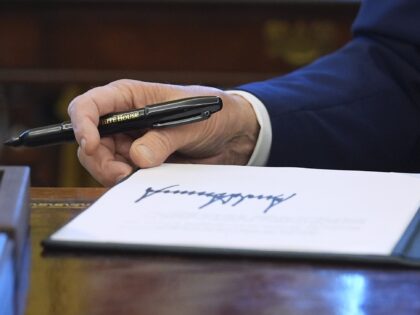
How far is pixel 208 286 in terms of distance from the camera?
459 millimetres

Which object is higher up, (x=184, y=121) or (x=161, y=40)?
(x=184, y=121)

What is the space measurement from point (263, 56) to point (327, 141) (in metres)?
1.14

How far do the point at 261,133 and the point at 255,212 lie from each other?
0.33 meters

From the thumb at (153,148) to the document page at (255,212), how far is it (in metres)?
0.03

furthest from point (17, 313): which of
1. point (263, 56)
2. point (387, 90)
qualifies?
point (263, 56)

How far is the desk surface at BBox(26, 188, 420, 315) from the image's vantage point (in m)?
0.43

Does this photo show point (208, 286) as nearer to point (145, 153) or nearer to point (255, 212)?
point (255, 212)

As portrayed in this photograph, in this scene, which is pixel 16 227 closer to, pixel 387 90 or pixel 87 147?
pixel 87 147

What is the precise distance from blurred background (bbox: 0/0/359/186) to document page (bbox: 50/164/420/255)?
4.55 feet

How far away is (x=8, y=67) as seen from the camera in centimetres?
211

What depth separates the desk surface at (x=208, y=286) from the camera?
1.41 feet

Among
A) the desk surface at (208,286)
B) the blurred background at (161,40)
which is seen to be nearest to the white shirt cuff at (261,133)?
the desk surface at (208,286)

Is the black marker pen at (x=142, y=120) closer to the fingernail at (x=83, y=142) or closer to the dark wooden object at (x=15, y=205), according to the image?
the fingernail at (x=83, y=142)

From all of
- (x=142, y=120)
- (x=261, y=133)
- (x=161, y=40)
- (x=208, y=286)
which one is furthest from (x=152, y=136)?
(x=161, y=40)
